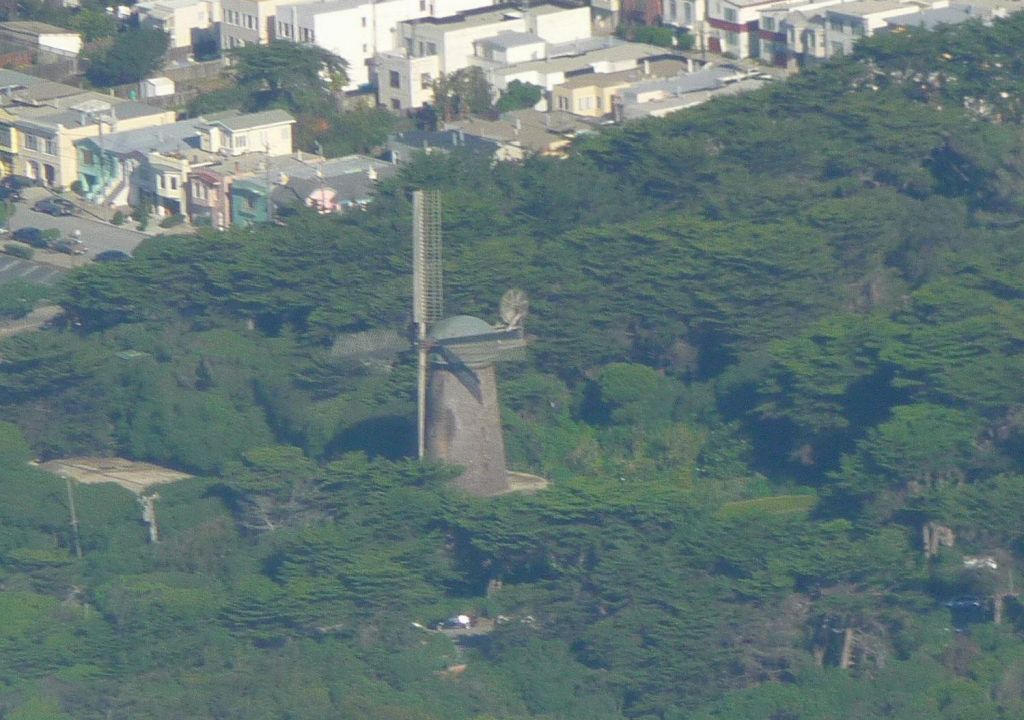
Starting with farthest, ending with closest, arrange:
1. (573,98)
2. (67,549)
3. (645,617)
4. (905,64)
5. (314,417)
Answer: (573,98), (905,64), (314,417), (67,549), (645,617)

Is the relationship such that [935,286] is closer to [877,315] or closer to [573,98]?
[877,315]

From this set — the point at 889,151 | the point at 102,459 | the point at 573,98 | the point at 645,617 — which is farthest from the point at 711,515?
the point at 573,98

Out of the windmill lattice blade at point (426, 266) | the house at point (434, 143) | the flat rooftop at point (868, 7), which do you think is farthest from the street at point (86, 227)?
→ the flat rooftop at point (868, 7)

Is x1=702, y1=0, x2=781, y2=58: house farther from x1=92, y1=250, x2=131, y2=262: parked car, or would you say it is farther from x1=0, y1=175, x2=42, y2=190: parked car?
x1=92, y1=250, x2=131, y2=262: parked car

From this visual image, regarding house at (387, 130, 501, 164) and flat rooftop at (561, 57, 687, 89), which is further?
flat rooftop at (561, 57, 687, 89)

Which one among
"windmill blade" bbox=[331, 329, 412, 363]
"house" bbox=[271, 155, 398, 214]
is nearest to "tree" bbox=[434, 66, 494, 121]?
"house" bbox=[271, 155, 398, 214]

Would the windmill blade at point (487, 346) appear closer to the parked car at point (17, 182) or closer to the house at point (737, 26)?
the parked car at point (17, 182)

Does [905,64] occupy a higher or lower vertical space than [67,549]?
higher

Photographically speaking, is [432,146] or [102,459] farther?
[432,146]
